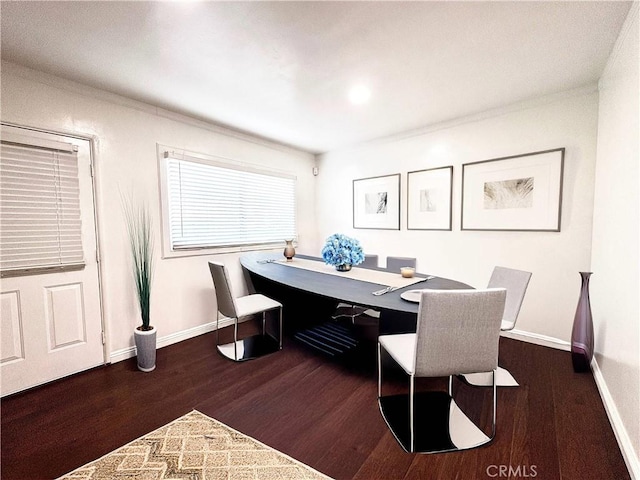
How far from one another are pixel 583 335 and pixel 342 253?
2.06m

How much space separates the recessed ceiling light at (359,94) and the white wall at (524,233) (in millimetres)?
1186

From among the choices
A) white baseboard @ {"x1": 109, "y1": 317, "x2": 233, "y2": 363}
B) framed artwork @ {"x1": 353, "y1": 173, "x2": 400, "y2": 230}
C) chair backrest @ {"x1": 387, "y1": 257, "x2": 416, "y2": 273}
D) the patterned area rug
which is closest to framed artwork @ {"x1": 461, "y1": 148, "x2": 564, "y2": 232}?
chair backrest @ {"x1": 387, "y1": 257, "x2": 416, "y2": 273}

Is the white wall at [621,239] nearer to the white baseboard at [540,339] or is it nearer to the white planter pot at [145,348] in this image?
the white baseboard at [540,339]

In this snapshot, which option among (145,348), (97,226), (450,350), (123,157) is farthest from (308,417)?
(123,157)

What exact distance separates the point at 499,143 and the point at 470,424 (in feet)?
8.74

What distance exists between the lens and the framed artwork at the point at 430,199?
328 cm

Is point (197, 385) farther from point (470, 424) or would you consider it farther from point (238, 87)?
point (238, 87)

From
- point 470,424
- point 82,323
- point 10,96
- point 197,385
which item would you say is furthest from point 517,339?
point 10,96

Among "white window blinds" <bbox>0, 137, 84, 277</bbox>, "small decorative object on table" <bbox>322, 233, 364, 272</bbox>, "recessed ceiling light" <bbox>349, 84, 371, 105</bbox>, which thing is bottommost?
"small decorative object on table" <bbox>322, 233, 364, 272</bbox>

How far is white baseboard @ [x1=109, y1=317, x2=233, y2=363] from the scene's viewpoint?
8.37 ft

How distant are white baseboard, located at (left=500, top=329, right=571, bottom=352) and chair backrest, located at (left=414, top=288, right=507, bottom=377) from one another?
71.0 inches

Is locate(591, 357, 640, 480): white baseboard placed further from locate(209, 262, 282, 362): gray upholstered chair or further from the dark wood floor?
locate(209, 262, 282, 362): gray upholstered chair

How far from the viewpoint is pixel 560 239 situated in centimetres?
261

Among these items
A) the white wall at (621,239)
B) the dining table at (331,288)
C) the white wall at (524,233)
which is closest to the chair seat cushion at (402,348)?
the dining table at (331,288)
